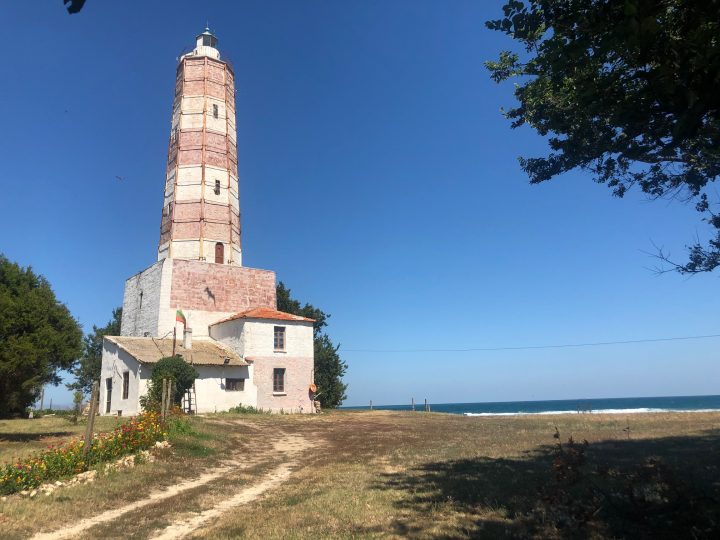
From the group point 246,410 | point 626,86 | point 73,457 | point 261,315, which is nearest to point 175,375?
point 246,410

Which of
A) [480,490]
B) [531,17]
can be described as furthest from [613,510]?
[531,17]

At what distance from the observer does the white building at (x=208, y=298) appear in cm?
2947

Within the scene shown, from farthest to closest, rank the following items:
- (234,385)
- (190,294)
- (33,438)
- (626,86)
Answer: (190,294), (234,385), (33,438), (626,86)

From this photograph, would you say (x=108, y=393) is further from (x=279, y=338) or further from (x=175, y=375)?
(x=279, y=338)

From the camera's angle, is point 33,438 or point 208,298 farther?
point 208,298

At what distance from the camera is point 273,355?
1251 inches

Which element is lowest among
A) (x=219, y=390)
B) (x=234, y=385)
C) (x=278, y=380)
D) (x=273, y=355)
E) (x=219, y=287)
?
(x=219, y=390)

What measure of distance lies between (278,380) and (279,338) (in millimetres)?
2638

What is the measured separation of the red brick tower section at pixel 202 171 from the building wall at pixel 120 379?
24.0 feet

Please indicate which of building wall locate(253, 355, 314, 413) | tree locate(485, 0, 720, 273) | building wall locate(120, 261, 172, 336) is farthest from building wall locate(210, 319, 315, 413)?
tree locate(485, 0, 720, 273)

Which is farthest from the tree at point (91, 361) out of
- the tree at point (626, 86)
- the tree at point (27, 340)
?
the tree at point (626, 86)

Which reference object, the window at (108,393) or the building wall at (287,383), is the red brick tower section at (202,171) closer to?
the building wall at (287,383)

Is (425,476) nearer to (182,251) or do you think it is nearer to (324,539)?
(324,539)

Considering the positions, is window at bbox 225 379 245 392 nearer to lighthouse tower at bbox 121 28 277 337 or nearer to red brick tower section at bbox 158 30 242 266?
lighthouse tower at bbox 121 28 277 337
